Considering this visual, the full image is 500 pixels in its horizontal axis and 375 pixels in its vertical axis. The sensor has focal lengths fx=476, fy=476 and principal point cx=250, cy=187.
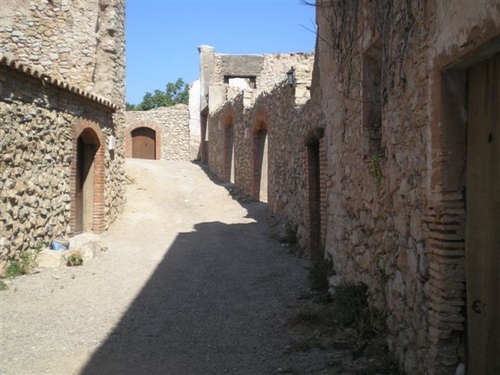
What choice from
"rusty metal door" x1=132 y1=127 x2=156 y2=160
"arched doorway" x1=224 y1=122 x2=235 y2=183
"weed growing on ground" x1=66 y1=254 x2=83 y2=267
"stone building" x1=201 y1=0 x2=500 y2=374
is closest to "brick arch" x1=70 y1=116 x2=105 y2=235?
"weed growing on ground" x1=66 y1=254 x2=83 y2=267

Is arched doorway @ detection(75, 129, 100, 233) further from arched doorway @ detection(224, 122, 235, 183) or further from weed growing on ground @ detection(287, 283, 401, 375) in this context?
arched doorway @ detection(224, 122, 235, 183)

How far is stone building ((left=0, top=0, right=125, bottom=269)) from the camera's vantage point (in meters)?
7.42

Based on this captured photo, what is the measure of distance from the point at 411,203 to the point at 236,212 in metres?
9.90

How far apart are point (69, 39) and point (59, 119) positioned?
3.70m

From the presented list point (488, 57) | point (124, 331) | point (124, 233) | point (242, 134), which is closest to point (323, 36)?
point (488, 57)

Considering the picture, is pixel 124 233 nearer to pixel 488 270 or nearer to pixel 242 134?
pixel 242 134

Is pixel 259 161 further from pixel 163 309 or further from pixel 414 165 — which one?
pixel 414 165

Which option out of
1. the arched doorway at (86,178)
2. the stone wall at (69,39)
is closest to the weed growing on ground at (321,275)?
the arched doorway at (86,178)

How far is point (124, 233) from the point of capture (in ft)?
36.5

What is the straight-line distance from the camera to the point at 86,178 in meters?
11.0

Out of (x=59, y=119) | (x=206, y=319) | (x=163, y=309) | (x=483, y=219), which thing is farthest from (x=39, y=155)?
(x=483, y=219)

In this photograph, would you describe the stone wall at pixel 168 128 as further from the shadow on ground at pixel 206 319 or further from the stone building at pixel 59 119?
the shadow on ground at pixel 206 319

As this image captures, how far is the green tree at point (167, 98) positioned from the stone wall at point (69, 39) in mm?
29761

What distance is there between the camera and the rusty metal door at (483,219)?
273 cm
